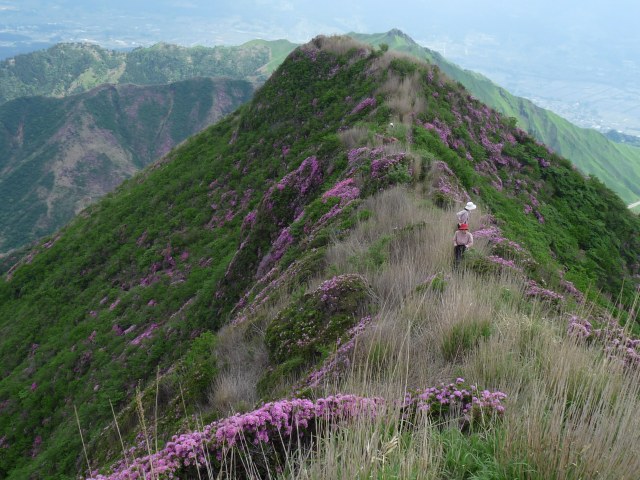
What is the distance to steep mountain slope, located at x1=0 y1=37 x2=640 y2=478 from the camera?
6.80 m

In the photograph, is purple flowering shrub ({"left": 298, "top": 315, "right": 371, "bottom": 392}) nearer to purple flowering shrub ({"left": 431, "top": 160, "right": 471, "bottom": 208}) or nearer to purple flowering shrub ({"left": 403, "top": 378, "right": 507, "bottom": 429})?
purple flowering shrub ({"left": 403, "top": 378, "right": 507, "bottom": 429})

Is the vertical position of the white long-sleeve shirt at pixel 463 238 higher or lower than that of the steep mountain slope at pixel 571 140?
lower

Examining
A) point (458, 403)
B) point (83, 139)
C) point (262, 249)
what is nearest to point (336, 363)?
point (458, 403)

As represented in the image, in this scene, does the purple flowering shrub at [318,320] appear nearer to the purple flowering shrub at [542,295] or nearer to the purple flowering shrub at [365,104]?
the purple flowering shrub at [542,295]

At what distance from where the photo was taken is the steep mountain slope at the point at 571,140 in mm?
140375

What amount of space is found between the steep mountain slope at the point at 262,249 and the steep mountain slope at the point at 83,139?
301ft

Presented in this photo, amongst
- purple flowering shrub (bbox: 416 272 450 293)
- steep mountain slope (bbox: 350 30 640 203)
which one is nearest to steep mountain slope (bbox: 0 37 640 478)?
purple flowering shrub (bbox: 416 272 450 293)

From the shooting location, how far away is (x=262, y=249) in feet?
44.7

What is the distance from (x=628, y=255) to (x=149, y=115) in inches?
6130

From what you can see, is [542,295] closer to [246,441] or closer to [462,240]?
[462,240]

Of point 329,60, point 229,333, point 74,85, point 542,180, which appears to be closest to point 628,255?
point 542,180

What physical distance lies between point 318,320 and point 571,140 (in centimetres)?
17781

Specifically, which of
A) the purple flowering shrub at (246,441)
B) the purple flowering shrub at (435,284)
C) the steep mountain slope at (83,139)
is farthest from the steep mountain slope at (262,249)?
the steep mountain slope at (83,139)

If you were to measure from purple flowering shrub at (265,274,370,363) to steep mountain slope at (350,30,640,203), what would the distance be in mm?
146987
